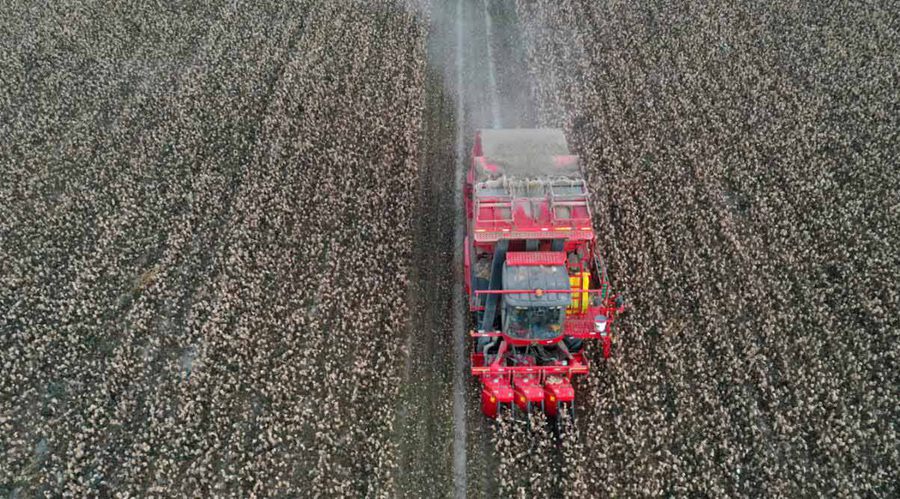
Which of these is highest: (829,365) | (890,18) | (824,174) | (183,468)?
(890,18)

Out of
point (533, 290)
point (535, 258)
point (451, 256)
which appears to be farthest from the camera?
point (451, 256)

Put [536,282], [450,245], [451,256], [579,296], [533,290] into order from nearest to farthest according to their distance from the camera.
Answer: [533,290] → [536,282] → [579,296] → [451,256] → [450,245]

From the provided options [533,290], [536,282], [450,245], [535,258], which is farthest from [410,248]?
[533,290]

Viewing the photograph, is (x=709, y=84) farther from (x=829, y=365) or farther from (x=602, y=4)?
(x=829, y=365)

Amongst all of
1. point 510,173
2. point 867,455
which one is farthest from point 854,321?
point 510,173

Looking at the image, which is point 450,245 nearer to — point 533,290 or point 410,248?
point 410,248

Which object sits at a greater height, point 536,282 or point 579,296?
point 536,282
